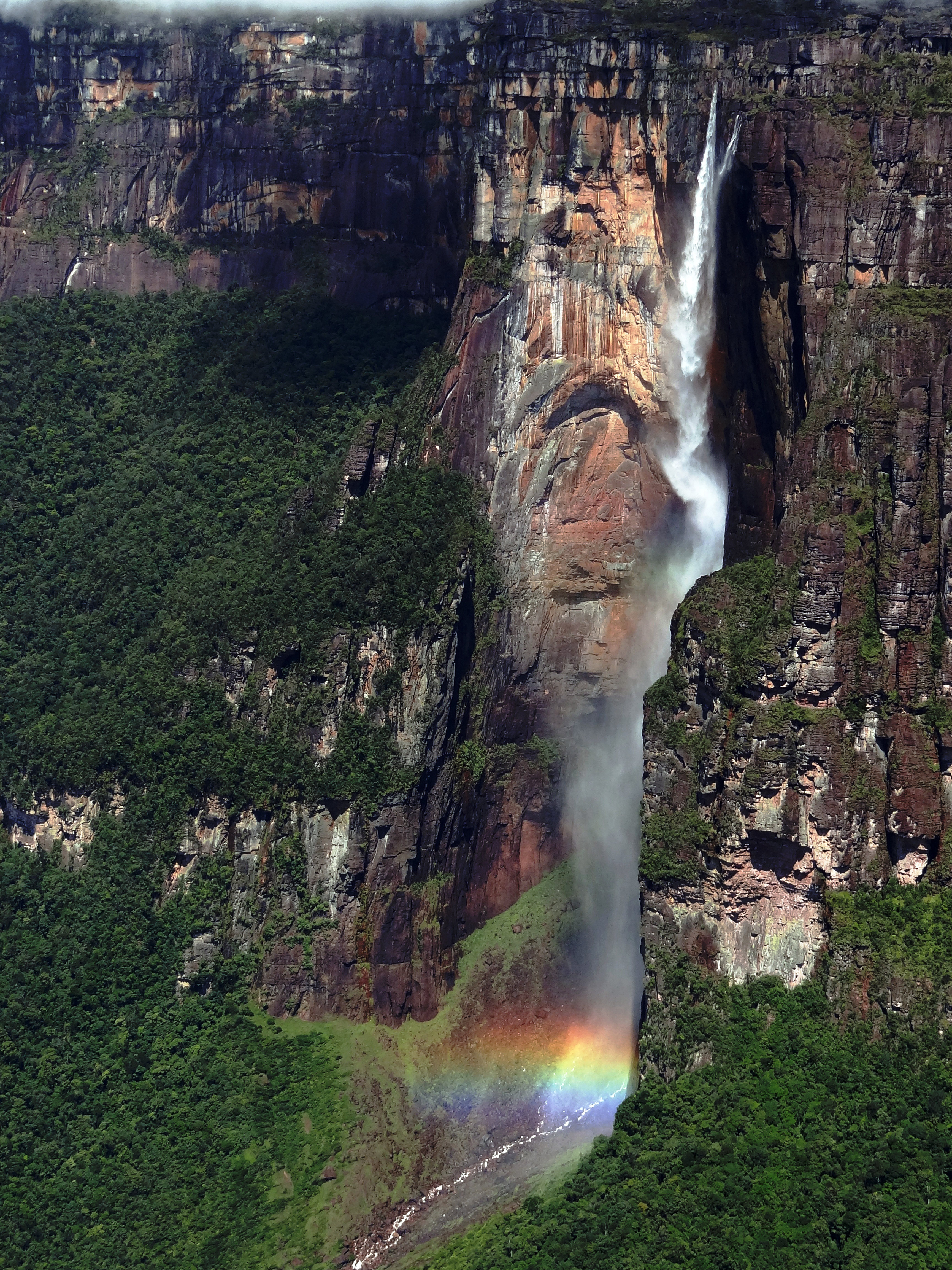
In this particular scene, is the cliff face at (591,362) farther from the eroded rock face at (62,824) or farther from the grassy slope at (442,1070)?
the eroded rock face at (62,824)

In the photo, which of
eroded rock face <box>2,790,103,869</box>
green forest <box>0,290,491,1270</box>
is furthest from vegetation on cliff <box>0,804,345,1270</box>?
eroded rock face <box>2,790,103,869</box>

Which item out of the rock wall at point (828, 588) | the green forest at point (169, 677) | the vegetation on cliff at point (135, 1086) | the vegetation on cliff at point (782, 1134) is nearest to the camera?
the vegetation on cliff at point (782, 1134)

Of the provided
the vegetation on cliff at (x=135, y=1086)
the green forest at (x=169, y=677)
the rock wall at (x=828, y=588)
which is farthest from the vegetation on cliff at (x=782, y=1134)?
the green forest at (x=169, y=677)

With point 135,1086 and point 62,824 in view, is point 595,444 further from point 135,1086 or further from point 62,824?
point 135,1086

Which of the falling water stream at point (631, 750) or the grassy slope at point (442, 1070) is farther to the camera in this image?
the falling water stream at point (631, 750)

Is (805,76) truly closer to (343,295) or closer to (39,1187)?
(343,295)

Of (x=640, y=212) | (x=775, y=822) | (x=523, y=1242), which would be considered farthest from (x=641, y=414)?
(x=523, y=1242)
